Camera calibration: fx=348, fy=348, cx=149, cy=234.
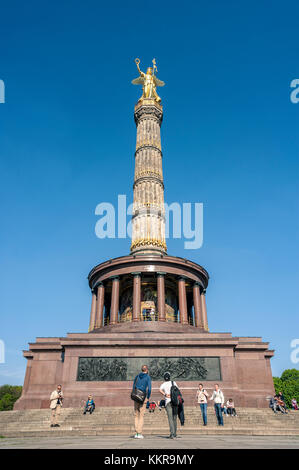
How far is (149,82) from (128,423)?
32.9 metres

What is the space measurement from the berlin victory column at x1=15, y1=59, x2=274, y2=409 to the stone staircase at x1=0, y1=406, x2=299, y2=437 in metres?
1.76

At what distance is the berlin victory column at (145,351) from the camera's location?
1816 centimetres

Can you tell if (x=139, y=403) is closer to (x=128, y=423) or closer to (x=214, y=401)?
(x=214, y=401)

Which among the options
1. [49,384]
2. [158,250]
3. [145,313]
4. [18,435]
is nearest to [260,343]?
[145,313]

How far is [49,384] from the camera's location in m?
19.6

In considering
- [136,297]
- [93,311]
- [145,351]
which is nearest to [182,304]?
[136,297]

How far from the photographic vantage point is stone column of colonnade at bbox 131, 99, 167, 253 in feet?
90.7

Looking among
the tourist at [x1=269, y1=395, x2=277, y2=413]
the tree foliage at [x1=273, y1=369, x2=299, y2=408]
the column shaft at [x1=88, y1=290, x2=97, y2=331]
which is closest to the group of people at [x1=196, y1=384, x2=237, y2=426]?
the tourist at [x1=269, y1=395, x2=277, y2=413]

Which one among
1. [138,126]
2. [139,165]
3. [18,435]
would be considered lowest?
[18,435]

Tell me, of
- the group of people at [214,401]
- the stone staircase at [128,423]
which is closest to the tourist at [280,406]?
the stone staircase at [128,423]

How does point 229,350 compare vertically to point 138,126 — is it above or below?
below
